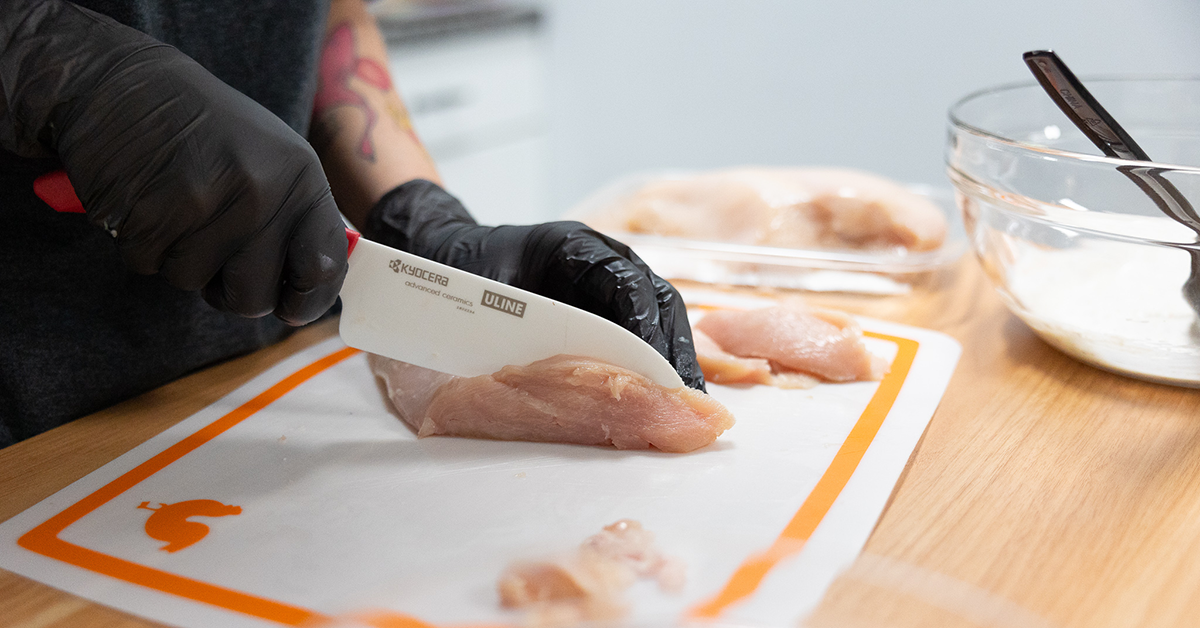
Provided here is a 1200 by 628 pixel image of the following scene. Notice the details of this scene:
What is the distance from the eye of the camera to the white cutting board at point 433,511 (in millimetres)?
863

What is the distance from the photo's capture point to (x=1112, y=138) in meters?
1.23

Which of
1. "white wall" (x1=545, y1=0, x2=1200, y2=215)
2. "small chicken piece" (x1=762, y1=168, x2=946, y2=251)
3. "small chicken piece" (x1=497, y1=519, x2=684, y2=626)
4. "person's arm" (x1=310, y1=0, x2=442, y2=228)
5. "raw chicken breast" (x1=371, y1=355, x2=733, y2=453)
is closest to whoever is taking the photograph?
"small chicken piece" (x1=497, y1=519, x2=684, y2=626)

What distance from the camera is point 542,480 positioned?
41.8 inches

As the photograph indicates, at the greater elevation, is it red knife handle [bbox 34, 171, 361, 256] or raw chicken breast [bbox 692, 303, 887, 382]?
red knife handle [bbox 34, 171, 361, 256]

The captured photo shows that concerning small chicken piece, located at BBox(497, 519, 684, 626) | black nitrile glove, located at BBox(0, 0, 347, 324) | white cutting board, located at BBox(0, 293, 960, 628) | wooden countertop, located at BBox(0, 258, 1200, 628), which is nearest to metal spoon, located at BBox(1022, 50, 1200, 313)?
wooden countertop, located at BBox(0, 258, 1200, 628)

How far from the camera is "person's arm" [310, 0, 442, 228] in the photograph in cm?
154

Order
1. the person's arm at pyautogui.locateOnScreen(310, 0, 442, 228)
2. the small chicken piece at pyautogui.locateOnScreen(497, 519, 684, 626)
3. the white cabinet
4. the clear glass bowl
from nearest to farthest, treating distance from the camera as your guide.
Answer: the small chicken piece at pyautogui.locateOnScreen(497, 519, 684, 626)
the clear glass bowl
the person's arm at pyautogui.locateOnScreen(310, 0, 442, 228)
the white cabinet

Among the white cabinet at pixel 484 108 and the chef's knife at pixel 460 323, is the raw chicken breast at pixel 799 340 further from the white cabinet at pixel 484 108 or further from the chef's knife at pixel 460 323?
the white cabinet at pixel 484 108

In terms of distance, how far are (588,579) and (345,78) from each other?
3.74 feet

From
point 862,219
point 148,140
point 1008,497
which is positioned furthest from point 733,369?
point 148,140

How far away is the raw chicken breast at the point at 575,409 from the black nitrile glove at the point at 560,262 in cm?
10

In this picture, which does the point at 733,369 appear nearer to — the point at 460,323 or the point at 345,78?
the point at 460,323

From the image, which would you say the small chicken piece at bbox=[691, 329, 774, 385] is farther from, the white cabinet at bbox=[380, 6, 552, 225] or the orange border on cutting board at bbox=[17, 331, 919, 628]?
the white cabinet at bbox=[380, 6, 552, 225]

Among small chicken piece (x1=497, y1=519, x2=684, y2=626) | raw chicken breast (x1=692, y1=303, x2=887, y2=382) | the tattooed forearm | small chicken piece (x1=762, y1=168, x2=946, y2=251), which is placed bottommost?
small chicken piece (x1=497, y1=519, x2=684, y2=626)
